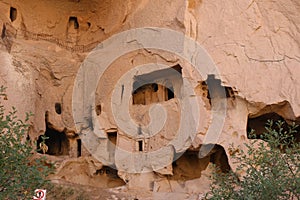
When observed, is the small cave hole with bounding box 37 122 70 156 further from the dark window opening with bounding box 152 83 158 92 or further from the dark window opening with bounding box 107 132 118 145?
the dark window opening with bounding box 152 83 158 92

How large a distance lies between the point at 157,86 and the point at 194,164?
2.82m

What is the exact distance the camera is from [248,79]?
12.0 m

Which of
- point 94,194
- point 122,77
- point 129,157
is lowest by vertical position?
point 94,194

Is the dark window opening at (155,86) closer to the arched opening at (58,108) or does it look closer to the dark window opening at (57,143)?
the arched opening at (58,108)

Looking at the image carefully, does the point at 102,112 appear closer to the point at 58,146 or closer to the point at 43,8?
the point at 58,146

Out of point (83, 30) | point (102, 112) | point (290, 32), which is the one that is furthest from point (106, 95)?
point (290, 32)

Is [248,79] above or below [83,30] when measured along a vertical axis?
below

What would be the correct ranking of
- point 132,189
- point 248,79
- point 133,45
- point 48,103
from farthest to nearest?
point 48,103
point 133,45
point 132,189
point 248,79

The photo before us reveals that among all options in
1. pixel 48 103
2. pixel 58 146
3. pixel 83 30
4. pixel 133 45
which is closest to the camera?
pixel 133 45

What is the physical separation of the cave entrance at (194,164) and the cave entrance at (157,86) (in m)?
2.01

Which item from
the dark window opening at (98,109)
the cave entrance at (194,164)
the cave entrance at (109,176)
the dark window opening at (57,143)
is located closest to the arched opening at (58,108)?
the dark window opening at (57,143)

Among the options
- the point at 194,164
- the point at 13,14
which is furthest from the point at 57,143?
the point at 194,164

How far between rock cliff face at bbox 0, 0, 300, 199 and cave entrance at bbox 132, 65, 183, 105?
4cm

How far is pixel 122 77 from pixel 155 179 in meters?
3.49
